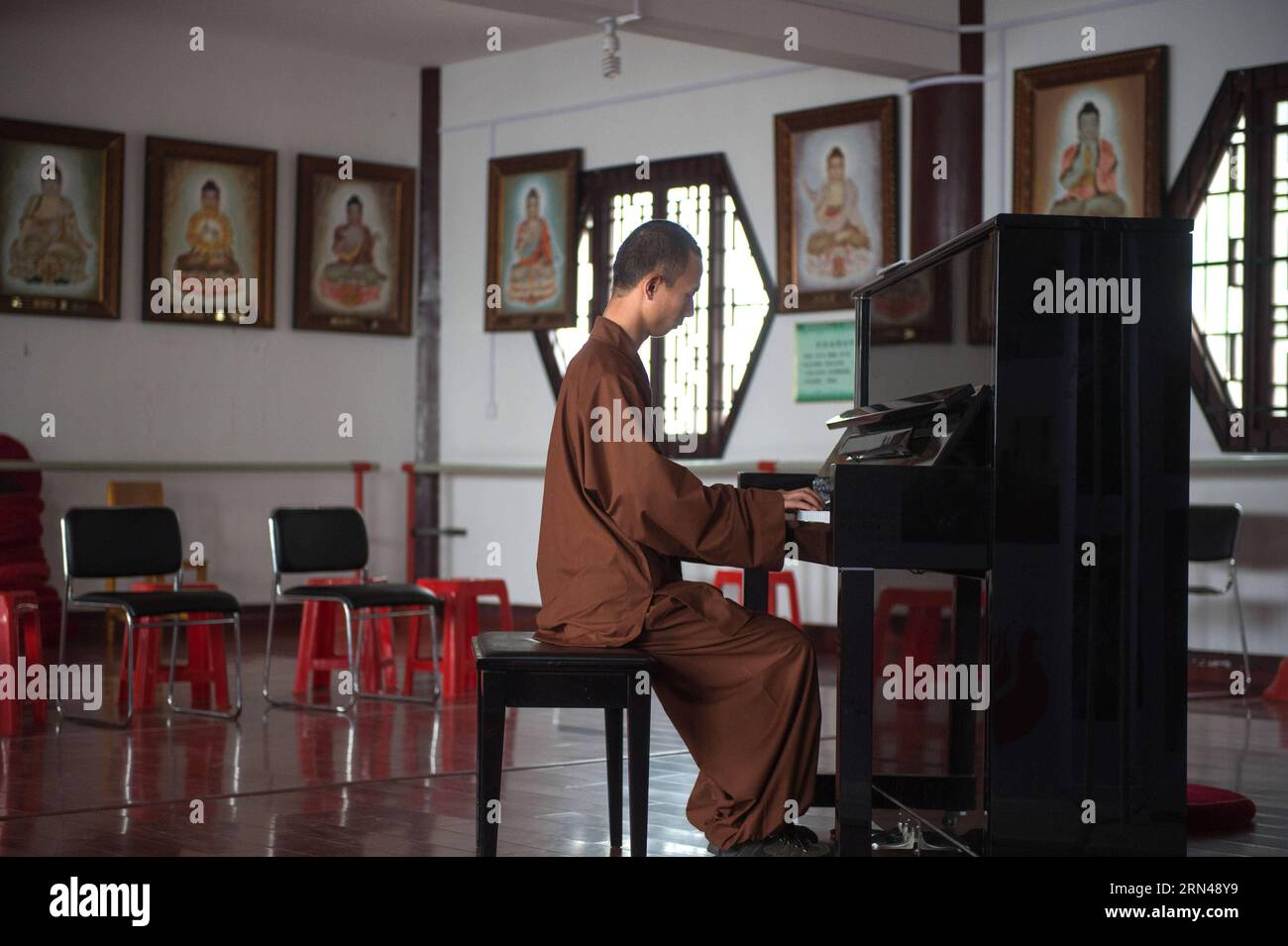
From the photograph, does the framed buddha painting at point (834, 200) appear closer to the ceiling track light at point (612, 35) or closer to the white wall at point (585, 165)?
the white wall at point (585, 165)

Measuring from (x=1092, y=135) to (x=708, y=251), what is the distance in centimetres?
218

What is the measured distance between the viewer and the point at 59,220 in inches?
340

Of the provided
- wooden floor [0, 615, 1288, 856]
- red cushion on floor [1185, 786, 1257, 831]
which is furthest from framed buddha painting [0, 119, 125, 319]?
red cushion on floor [1185, 786, 1257, 831]

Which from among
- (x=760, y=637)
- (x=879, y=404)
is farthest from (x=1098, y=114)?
(x=760, y=637)

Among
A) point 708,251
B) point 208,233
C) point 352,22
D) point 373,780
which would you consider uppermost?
point 352,22

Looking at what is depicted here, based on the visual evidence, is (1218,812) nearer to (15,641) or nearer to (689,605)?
(689,605)

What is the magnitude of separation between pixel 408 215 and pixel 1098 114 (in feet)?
13.7

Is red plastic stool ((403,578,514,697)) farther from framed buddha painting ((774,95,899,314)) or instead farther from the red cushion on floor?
the red cushion on floor

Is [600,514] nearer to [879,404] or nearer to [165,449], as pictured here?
[879,404]

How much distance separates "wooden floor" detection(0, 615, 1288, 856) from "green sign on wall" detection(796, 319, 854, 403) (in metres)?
Result: 2.19

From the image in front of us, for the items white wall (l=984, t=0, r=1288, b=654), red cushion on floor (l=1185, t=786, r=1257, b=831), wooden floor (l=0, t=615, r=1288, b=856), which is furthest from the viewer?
white wall (l=984, t=0, r=1288, b=654)

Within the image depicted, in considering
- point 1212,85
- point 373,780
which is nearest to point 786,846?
point 373,780

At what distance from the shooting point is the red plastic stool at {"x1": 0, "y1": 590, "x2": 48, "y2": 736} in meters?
5.86
